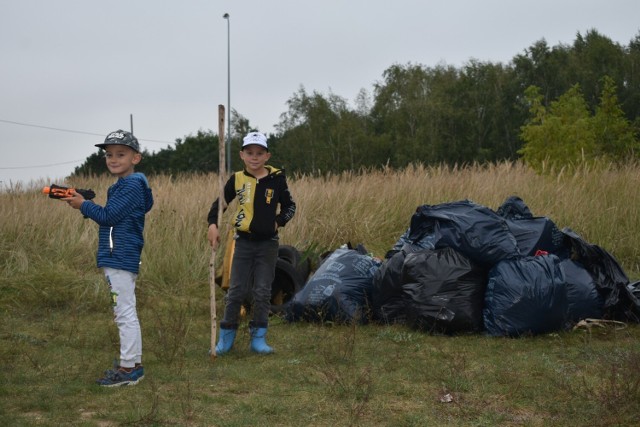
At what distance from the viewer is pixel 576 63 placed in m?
55.0

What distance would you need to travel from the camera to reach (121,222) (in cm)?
548

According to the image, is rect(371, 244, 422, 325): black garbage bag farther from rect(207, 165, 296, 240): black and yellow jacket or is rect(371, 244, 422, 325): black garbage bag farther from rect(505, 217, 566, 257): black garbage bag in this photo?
rect(207, 165, 296, 240): black and yellow jacket

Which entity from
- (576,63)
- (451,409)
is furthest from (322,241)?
(576,63)

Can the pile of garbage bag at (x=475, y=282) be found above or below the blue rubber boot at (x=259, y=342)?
above

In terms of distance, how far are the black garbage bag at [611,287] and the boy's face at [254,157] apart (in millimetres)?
3163

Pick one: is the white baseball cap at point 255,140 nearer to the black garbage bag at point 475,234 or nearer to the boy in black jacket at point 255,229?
the boy in black jacket at point 255,229

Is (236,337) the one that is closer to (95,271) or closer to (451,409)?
(451,409)

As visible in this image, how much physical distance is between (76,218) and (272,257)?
5973mm

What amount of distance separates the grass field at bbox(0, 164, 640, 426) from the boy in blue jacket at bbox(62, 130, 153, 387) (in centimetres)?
17

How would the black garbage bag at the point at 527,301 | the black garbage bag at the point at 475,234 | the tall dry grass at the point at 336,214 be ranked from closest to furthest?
1. the black garbage bag at the point at 527,301
2. the black garbage bag at the point at 475,234
3. the tall dry grass at the point at 336,214

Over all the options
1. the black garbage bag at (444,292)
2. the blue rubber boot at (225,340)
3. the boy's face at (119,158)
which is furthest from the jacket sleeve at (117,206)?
the black garbage bag at (444,292)

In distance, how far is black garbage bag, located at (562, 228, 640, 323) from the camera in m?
7.52

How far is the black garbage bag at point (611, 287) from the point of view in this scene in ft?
24.7

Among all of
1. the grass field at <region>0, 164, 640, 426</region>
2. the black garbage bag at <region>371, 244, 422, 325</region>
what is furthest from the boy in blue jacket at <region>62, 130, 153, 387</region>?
the black garbage bag at <region>371, 244, 422, 325</region>
